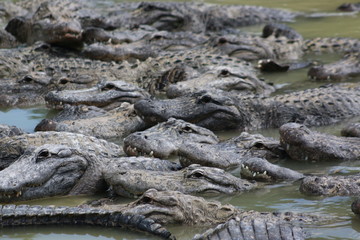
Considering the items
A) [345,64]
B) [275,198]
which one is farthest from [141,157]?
[345,64]

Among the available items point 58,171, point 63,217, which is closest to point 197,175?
point 58,171

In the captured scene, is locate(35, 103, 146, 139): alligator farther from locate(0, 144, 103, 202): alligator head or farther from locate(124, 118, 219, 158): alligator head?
locate(0, 144, 103, 202): alligator head

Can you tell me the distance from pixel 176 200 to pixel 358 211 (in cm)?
138

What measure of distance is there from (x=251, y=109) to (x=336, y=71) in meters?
2.84

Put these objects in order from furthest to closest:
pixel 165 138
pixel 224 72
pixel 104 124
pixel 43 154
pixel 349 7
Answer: pixel 349 7 < pixel 224 72 < pixel 104 124 < pixel 165 138 < pixel 43 154

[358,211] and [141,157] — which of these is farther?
[141,157]

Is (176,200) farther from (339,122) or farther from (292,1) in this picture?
(292,1)

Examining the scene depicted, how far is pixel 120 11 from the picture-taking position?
18625mm

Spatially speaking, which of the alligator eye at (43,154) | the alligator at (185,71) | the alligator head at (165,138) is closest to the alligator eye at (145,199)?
the alligator eye at (43,154)

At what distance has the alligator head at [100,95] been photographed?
1080 cm

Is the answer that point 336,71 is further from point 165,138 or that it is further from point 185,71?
point 165,138

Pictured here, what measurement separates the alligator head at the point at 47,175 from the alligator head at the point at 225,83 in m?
3.89

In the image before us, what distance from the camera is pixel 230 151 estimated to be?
8.19 metres

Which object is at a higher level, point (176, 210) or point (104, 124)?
point (176, 210)
